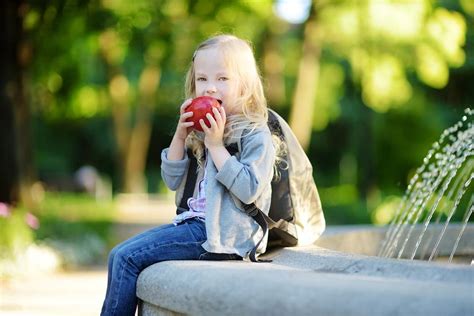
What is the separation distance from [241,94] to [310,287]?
147 cm

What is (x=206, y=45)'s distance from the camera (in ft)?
13.9

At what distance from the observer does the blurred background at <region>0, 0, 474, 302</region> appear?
12.6 meters

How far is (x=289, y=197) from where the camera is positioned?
14.4ft

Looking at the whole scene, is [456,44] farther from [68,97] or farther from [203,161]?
[203,161]

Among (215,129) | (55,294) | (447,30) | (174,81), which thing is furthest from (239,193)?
(174,81)

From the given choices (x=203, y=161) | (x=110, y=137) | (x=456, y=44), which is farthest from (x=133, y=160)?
(x=203, y=161)

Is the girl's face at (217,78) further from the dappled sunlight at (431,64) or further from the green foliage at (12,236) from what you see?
the dappled sunlight at (431,64)

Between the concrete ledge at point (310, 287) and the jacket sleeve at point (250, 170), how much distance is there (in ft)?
0.97

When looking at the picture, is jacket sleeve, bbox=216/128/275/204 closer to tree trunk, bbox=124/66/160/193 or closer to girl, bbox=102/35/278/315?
girl, bbox=102/35/278/315

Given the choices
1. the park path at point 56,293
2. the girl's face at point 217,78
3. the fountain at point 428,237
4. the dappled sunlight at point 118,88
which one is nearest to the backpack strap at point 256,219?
the girl's face at point 217,78

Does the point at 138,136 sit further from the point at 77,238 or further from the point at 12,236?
the point at 12,236

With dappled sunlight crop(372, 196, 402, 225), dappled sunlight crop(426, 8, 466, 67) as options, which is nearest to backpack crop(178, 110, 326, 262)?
dappled sunlight crop(372, 196, 402, 225)

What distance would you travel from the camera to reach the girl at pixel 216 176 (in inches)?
154

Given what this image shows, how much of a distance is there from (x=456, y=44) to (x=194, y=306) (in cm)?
1450
